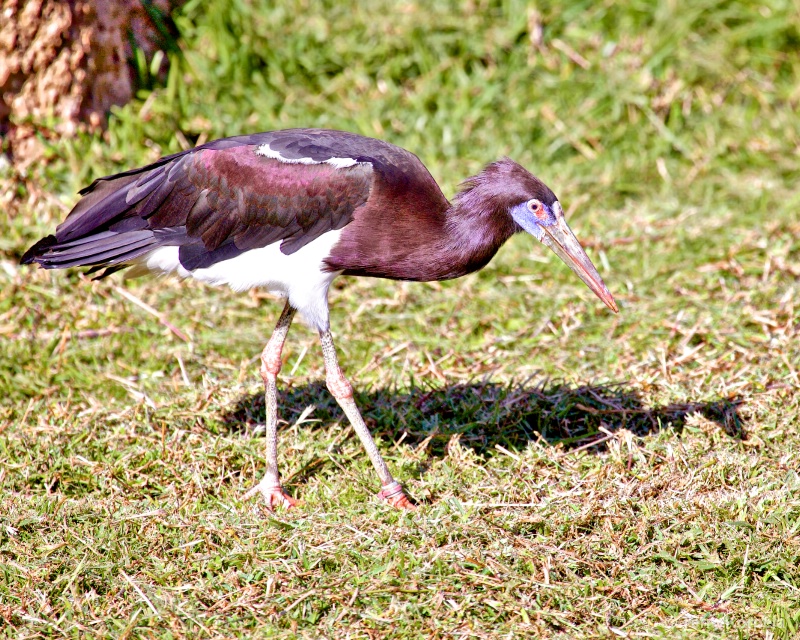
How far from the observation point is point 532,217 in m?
4.60

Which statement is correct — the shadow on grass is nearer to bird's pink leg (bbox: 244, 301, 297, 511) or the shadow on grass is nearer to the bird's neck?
bird's pink leg (bbox: 244, 301, 297, 511)

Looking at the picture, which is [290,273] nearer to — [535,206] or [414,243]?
[414,243]

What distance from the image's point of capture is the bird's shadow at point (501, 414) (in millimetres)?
4930

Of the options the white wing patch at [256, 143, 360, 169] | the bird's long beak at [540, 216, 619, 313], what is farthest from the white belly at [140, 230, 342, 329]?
the bird's long beak at [540, 216, 619, 313]

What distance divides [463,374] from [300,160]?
61.0 inches

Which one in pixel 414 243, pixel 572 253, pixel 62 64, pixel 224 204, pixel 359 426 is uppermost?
pixel 62 64

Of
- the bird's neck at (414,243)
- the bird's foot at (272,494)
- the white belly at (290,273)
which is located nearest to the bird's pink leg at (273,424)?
the bird's foot at (272,494)

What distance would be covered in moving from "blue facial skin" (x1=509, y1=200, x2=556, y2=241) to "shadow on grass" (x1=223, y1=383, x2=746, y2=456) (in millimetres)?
897

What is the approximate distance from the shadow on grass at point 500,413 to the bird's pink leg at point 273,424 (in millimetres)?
362

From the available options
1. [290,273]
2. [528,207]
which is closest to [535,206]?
[528,207]

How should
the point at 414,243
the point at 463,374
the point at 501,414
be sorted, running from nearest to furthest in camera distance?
the point at 414,243 → the point at 501,414 → the point at 463,374

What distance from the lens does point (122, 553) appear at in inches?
163

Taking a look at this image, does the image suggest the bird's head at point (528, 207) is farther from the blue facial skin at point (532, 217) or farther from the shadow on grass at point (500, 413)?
the shadow on grass at point (500, 413)

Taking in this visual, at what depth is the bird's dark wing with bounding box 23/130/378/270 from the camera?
454cm
